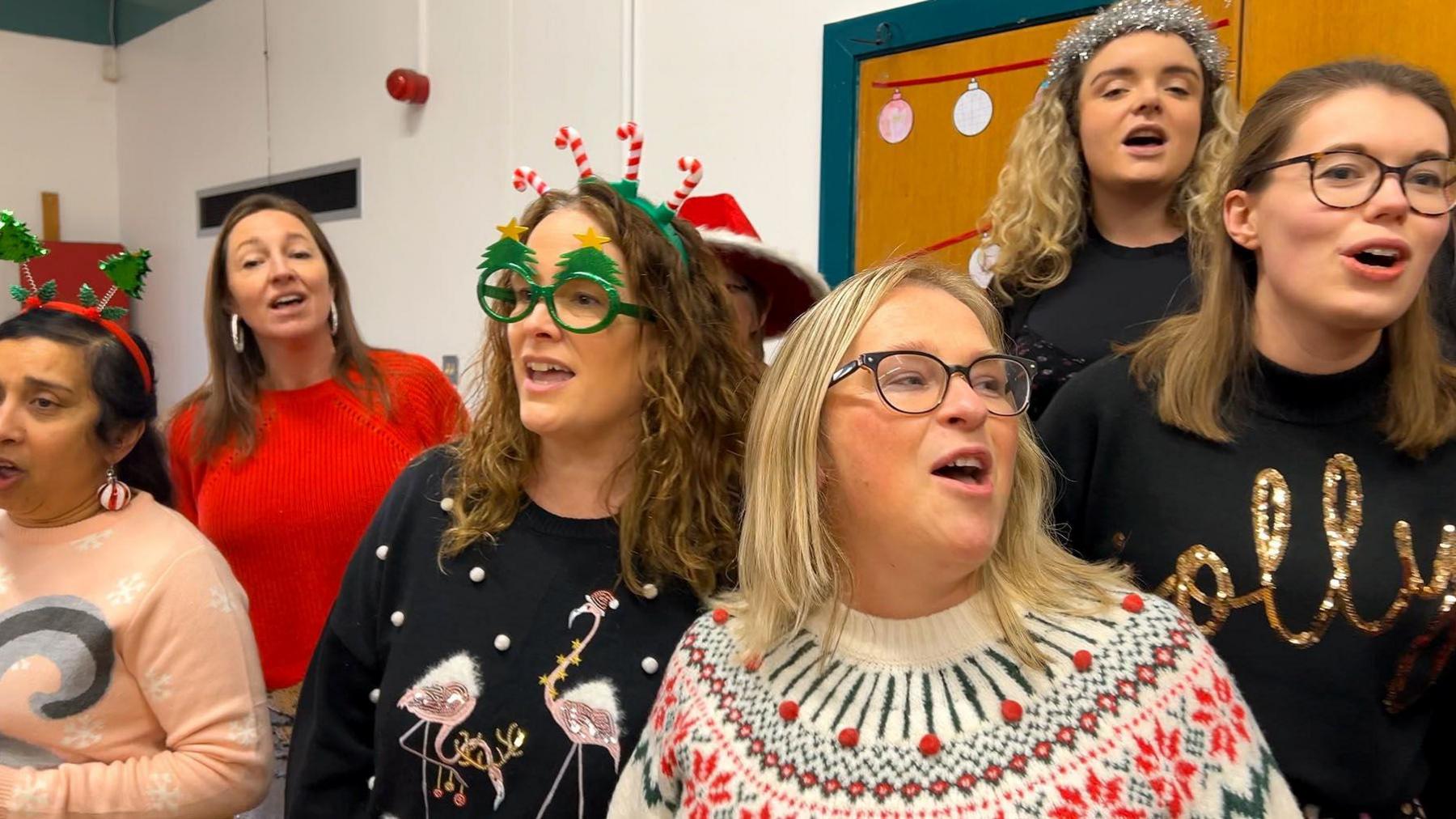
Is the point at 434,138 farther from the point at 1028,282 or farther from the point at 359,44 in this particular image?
the point at 1028,282

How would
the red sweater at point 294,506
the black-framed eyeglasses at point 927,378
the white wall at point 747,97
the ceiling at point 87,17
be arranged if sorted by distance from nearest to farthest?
the black-framed eyeglasses at point 927,378 < the red sweater at point 294,506 < the white wall at point 747,97 < the ceiling at point 87,17

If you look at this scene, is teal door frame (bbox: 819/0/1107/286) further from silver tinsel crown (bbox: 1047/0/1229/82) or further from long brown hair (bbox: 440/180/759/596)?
long brown hair (bbox: 440/180/759/596)

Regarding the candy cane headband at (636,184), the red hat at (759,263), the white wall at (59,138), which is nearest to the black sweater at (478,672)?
the candy cane headband at (636,184)

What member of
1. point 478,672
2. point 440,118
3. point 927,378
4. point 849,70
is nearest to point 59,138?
point 440,118

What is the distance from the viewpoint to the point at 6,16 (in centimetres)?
665

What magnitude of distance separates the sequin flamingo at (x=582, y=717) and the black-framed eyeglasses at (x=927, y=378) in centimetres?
57

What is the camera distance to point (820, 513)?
128cm

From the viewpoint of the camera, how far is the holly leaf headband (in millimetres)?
1526

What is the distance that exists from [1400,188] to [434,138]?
13.4 ft

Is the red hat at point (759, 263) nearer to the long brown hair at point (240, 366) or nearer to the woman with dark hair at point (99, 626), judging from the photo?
the long brown hair at point (240, 366)

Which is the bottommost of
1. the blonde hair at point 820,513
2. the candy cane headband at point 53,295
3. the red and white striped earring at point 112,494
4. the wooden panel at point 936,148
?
the red and white striped earring at point 112,494

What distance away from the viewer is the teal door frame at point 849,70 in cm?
287

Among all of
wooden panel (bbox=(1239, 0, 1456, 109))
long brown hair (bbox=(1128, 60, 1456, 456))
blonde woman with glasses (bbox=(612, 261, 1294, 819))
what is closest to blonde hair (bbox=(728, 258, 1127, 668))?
blonde woman with glasses (bbox=(612, 261, 1294, 819))

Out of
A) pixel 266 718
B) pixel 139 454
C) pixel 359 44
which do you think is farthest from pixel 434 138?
pixel 266 718
